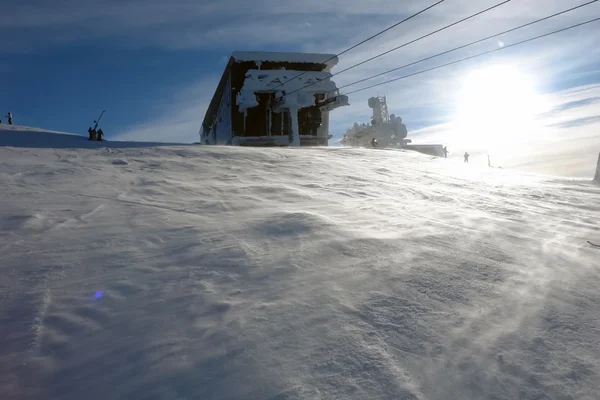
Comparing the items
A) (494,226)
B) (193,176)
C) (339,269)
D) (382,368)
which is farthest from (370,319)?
(193,176)

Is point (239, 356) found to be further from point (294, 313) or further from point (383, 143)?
point (383, 143)

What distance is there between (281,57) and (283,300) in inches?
992

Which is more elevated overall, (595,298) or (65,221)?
(65,221)

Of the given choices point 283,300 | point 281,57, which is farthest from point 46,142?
point 281,57

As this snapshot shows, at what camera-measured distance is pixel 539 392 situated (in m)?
1.88

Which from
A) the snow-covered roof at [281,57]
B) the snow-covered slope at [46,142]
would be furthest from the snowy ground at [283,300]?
the snow-covered roof at [281,57]

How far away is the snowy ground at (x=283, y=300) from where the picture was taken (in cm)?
183

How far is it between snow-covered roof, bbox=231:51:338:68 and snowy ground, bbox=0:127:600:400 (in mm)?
21552

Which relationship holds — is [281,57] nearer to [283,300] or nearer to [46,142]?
[46,142]

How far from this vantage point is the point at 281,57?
25.5 m

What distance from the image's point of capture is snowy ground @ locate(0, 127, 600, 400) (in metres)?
1.83

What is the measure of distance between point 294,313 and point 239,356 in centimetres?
48

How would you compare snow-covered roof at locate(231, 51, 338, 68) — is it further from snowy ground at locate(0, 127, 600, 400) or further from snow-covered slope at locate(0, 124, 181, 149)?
snowy ground at locate(0, 127, 600, 400)

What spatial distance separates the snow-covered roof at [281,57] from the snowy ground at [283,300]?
70.7ft
